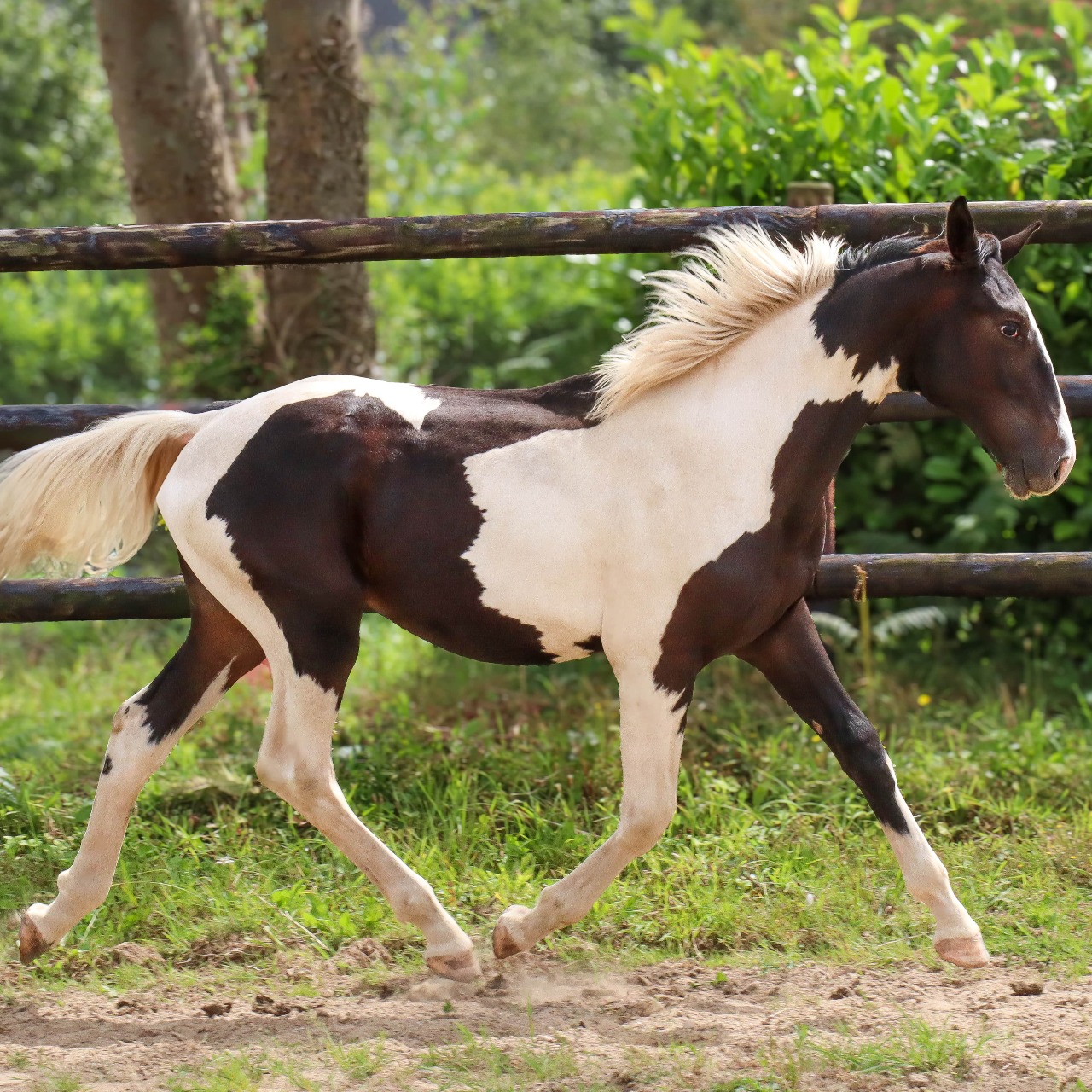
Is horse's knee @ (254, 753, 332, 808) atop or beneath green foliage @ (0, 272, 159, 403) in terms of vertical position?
atop

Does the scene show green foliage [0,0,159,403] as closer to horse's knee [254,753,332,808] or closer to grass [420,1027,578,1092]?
horse's knee [254,753,332,808]

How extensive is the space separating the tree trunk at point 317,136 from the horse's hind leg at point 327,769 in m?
2.72

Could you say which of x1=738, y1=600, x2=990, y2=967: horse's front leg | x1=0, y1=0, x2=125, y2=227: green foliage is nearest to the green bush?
x1=738, y1=600, x2=990, y2=967: horse's front leg

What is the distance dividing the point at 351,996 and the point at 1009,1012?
58.4 inches

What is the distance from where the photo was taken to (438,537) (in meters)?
2.87

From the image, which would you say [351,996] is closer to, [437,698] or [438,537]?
[438,537]

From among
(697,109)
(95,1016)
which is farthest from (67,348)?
(95,1016)

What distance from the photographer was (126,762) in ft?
9.95

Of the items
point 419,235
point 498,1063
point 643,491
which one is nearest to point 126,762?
point 498,1063

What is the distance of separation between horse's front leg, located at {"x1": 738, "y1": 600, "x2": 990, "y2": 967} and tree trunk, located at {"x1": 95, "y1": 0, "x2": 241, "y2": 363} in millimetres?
3838

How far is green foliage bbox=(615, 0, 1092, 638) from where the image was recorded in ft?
14.9

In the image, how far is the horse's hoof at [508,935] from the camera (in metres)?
2.98

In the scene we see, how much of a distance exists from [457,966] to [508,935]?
149mm

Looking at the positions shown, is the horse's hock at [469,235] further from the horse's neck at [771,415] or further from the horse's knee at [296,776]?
the horse's knee at [296,776]
